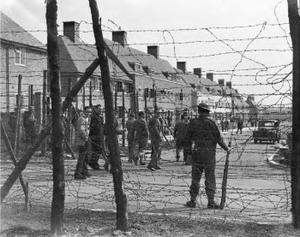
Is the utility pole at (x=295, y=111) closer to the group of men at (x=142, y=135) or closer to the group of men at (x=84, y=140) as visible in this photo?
the group of men at (x=84, y=140)

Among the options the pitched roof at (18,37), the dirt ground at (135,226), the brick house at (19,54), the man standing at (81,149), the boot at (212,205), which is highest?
the pitched roof at (18,37)

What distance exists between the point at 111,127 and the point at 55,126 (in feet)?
2.21

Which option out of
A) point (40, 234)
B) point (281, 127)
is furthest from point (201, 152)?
point (40, 234)

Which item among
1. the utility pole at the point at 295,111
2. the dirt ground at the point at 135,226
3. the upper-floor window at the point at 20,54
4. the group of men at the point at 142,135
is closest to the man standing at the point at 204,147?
the dirt ground at the point at 135,226

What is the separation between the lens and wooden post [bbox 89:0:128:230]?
558 centimetres

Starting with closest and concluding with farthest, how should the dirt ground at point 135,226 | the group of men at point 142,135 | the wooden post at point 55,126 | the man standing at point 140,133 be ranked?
the wooden post at point 55,126 → the dirt ground at point 135,226 → the group of men at point 142,135 → the man standing at point 140,133

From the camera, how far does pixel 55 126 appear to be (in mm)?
5352

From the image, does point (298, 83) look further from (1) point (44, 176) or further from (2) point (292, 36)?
(1) point (44, 176)

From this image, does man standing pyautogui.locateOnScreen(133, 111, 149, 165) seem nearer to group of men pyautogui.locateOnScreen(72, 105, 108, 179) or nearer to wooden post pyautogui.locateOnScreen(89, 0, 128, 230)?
group of men pyautogui.locateOnScreen(72, 105, 108, 179)

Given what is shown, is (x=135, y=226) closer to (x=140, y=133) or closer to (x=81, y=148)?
(x=81, y=148)

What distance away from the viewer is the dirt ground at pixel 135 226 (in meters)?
5.55

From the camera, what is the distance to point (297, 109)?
5691mm

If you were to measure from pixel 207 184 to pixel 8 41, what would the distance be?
29714mm

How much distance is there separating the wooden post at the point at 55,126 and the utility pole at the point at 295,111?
263 cm
